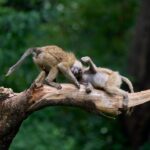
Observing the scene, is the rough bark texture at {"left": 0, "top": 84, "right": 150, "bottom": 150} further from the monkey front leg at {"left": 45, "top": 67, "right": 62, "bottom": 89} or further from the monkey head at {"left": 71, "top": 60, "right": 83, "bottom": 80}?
the monkey head at {"left": 71, "top": 60, "right": 83, "bottom": 80}

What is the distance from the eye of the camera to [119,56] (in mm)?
18531

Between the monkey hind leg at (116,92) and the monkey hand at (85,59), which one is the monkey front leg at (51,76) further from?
the monkey hind leg at (116,92)

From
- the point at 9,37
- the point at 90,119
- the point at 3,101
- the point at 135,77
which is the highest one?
the point at 3,101

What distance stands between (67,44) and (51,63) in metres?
9.44

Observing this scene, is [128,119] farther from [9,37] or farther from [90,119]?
[9,37]

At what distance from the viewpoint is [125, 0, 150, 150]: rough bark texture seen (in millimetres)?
14852

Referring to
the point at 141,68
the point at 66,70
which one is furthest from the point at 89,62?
the point at 141,68

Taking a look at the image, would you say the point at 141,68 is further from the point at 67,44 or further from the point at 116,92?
the point at 116,92

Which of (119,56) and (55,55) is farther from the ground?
(55,55)

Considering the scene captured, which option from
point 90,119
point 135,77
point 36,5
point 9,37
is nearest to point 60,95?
point 9,37

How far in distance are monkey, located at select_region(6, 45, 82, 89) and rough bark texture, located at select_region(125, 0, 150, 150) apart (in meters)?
6.73


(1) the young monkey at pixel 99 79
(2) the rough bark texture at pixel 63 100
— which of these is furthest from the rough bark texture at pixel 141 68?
(2) the rough bark texture at pixel 63 100

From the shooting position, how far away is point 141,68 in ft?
49.1

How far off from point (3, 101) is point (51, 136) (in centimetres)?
645
